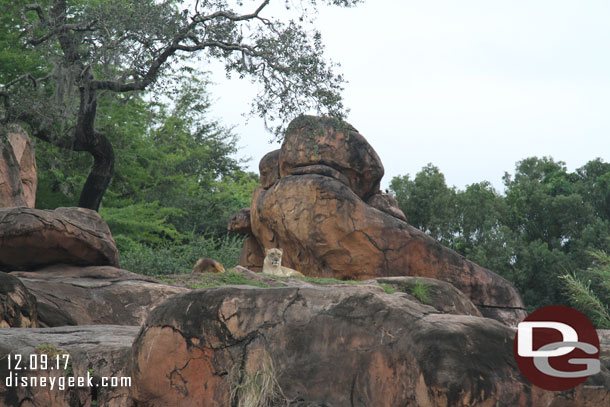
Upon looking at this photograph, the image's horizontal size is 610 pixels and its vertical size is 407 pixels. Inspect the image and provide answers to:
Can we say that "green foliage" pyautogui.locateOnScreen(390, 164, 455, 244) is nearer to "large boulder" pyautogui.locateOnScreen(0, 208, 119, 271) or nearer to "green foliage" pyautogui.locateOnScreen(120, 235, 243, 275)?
"green foliage" pyautogui.locateOnScreen(120, 235, 243, 275)

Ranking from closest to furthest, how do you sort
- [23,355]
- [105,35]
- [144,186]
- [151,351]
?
1. [151,351]
2. [23,355]
3. [105,35]
4. [144,186]

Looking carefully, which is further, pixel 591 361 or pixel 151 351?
pixel 151 351

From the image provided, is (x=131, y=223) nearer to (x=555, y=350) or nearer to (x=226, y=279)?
(x=226, y=279)

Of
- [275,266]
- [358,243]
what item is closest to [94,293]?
[275,266]

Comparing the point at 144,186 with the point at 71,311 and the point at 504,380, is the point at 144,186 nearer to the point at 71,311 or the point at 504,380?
the point at 71,311

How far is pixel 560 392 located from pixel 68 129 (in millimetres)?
15065

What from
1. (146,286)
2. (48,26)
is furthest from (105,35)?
(146,286)

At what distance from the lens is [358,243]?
20.1 metres

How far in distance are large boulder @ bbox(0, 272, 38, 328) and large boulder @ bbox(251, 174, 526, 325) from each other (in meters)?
11.8

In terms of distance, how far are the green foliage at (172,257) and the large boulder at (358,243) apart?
3.24 m

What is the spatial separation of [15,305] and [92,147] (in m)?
8.33

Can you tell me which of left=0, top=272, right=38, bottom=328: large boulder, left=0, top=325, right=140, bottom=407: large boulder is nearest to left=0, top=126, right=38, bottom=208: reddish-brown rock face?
left=0, top=272, right=38, bottom=328: large boulder

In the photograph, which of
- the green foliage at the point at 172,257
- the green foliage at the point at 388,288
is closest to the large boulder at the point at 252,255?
the green foliage at the point at 172,257

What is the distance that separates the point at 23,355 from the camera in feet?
20.3
